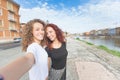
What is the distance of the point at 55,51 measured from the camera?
9.86ft

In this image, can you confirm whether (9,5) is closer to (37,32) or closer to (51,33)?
(51,33)

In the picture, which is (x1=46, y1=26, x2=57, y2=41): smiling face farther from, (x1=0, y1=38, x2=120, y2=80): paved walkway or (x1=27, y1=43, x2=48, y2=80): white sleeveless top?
(x1=0, y1=38, x2=120, y2=80): paved walkway

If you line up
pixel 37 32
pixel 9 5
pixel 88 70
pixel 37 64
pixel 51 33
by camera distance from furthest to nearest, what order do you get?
pixel 9 5 → pixel 88 70 → pixel 51 33 → pixel 37 32 → pixel 37 64

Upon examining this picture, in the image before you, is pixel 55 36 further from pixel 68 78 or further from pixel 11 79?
pixel 68 78

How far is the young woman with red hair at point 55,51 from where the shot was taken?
297cm

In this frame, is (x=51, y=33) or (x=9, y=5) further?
(x=9, y=5)

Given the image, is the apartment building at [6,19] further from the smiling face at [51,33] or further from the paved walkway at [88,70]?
the smiling face at [51,33]

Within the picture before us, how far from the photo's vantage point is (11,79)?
112 centimetres

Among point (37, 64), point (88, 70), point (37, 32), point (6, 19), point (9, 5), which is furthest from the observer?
point (9, 5)

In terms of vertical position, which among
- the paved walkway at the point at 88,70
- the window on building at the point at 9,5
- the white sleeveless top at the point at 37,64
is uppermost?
the window on building at the point at 9,5

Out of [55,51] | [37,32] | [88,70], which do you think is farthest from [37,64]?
[88,70]

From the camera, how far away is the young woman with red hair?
2.97 metres

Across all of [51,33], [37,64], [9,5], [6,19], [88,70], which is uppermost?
[9,5]

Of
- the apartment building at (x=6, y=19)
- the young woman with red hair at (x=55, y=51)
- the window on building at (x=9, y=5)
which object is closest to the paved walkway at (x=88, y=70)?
the young woman with red hair at (x=55, y=51)
